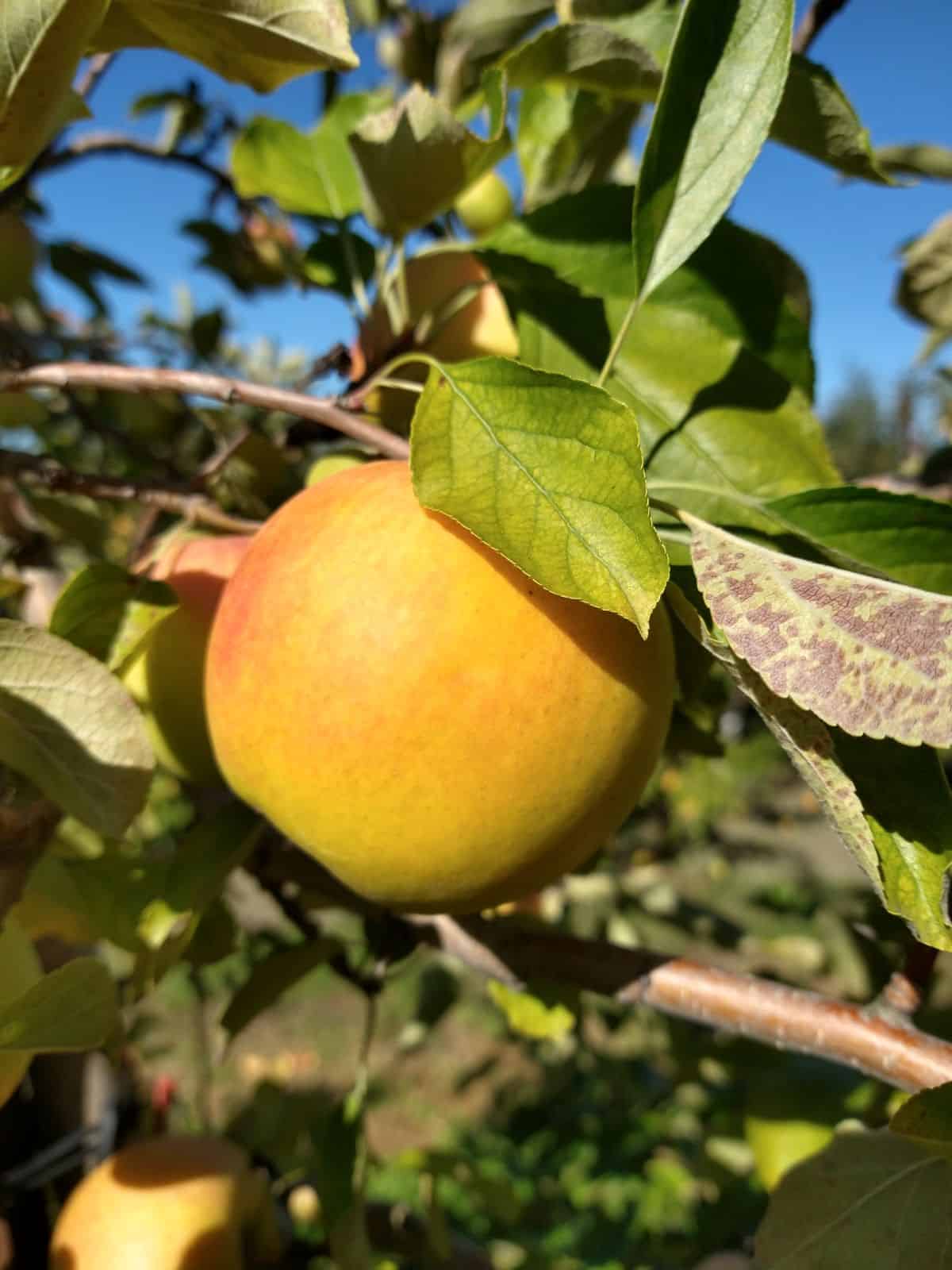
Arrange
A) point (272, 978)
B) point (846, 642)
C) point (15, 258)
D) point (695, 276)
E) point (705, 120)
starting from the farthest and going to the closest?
point (15, 258) < point (272, 978) < point (695, 276) < point (705, 120) < point (846, 642)

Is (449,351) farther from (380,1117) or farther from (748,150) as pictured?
(380,1117)

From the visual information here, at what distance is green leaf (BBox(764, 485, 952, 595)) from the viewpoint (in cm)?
53

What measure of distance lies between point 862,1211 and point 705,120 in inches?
26.2

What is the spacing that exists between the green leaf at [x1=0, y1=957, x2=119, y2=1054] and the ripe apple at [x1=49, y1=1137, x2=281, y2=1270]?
0.50m

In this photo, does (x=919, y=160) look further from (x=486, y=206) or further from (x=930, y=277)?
(x=486, y=206)

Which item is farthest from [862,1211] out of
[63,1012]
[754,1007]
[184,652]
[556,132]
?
[556,132]

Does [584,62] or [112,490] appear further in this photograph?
[112,490]

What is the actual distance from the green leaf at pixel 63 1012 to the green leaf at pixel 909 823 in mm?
427

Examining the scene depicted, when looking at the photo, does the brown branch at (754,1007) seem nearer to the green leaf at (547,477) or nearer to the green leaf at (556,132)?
the green leaf at (547,477)

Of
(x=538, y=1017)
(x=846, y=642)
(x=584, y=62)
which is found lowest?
(x=538, y=1017)

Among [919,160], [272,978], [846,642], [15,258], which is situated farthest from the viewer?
[15,258]

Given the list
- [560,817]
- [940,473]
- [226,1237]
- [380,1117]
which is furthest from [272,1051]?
[560,817]

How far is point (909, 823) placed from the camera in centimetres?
50

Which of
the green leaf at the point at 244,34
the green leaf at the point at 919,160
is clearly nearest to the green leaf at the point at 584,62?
the green leaf at the point at 244,34
